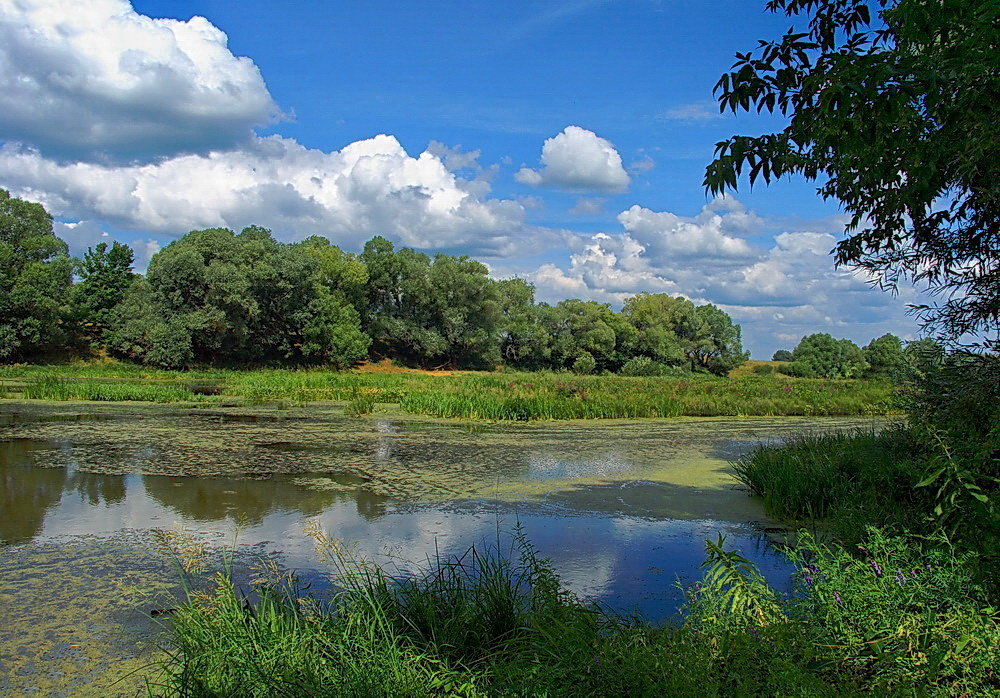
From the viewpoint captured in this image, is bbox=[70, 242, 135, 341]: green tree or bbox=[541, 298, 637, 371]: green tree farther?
bbox=[541, 298, 637, 371]: green tree

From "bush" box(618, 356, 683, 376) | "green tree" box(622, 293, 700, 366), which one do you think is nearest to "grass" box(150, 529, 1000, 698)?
"bush" box(618, 356, 683, 376)

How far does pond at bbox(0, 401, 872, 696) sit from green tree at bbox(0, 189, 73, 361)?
17.5m

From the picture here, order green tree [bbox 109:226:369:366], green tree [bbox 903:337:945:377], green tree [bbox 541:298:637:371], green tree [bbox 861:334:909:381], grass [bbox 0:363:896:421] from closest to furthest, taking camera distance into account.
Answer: green tree [bbox 903:337:945:377], grass [bbox 0:363:896:421], green tree [bbox 109:226:369:366], green tree [bbox 861:334:909:381], green tree [bbox 541:298:637:371]

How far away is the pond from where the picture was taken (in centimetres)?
411

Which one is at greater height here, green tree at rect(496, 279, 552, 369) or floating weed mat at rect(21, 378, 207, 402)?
green tree at rect(496, 279, 552, 369)

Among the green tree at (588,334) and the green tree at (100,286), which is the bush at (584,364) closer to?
the green tree at (588,334)

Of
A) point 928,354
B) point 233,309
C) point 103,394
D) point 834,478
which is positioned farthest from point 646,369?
point 928,354

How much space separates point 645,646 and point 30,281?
32.9 meters

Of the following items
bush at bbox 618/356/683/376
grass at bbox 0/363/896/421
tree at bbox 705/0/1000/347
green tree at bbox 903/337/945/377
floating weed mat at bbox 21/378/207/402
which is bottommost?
floating weed mat at bbox 21/378/207/402

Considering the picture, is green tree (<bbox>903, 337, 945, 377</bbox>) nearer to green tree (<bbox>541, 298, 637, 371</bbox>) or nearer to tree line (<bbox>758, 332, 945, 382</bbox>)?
tree line (<bbox>758, 332, 945, 382</bbox>)

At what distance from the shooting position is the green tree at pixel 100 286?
1316 inches

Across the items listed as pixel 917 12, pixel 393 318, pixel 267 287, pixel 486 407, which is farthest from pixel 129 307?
pixel 917 12

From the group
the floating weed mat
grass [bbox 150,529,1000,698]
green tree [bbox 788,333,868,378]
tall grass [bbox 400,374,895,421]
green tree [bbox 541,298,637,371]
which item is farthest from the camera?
green tree [bbox 541,298,637,371]

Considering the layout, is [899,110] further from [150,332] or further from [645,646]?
[150,332]
